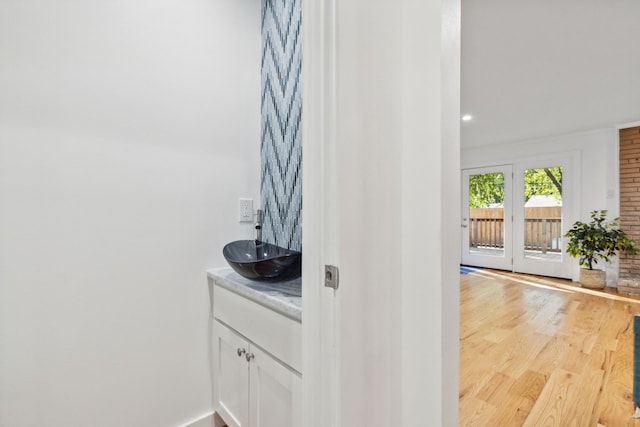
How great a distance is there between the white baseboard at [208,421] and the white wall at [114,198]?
1.0 inches

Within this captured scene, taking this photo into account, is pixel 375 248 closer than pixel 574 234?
Yes

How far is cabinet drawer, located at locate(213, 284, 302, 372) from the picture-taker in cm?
92

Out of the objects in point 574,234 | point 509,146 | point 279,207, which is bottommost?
point 574,234

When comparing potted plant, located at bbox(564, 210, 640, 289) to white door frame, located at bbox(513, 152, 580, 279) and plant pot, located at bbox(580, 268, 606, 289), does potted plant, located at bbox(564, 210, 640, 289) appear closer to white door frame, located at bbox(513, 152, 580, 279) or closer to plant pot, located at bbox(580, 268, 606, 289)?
plant pot, located at bbox(580, 268, 606, 289)

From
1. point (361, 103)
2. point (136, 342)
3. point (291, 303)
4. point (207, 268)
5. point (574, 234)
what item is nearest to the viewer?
point (361, 103)

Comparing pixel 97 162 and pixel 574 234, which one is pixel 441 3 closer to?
pixel 97 162

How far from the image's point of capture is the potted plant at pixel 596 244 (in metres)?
4.11

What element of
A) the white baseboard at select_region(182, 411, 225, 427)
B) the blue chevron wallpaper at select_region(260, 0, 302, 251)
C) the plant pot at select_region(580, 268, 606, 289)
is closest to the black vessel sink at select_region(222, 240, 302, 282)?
the blue chevron wallpaper at select_region(260, 0, 302, 251)

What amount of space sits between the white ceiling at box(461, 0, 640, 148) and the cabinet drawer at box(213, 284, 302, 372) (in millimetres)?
2266

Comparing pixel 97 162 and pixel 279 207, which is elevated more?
pixel 97 162

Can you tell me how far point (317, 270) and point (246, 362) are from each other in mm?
735

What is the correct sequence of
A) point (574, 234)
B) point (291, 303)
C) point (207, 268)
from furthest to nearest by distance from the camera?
point (574, 234) → point (207, 268) → point (291, 303)

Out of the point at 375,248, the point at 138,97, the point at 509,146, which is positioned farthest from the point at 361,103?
the point at 509,146

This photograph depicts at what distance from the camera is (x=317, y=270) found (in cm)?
69
